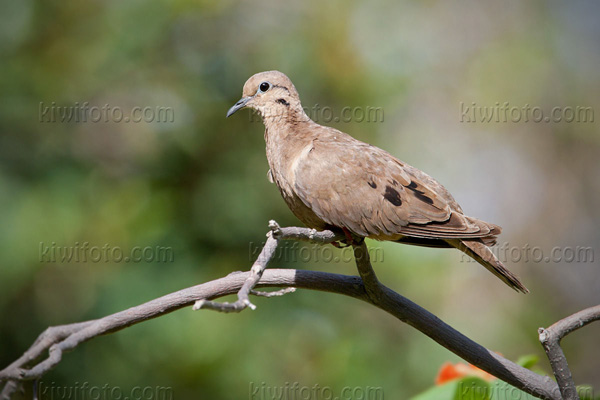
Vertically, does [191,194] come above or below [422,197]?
above

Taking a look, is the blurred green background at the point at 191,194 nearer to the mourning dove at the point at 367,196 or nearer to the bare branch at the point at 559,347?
the mourning dove at the point at 367,196

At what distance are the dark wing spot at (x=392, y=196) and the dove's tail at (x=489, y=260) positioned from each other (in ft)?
0.85

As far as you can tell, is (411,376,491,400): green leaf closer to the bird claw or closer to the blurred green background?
the bird claw

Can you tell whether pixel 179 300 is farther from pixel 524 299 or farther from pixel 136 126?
pixel 524 299

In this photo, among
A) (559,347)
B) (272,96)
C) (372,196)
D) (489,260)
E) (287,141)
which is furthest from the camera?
(272,96)

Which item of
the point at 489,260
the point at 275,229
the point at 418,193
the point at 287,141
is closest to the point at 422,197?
the point at 418,193

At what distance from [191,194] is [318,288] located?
229cm

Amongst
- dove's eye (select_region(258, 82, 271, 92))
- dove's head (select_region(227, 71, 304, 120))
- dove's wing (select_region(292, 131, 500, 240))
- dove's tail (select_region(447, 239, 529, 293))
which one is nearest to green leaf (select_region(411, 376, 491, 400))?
dove's tail (select_region(447, 239, 529, 293))

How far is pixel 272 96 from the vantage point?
9.50ft

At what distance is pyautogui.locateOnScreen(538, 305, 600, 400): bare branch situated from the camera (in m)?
1.81

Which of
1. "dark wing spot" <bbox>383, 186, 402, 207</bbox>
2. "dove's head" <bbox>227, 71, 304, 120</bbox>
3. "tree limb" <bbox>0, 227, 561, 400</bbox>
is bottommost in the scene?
"tree limb" <bbox>0, 227, 561, 400</bbox>

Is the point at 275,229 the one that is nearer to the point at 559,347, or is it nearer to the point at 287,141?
the point at 559,347

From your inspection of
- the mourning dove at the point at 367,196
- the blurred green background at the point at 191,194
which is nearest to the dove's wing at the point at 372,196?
the mourning dove at the point at 367,196

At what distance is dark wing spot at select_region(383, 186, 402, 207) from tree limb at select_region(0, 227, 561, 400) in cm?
48
